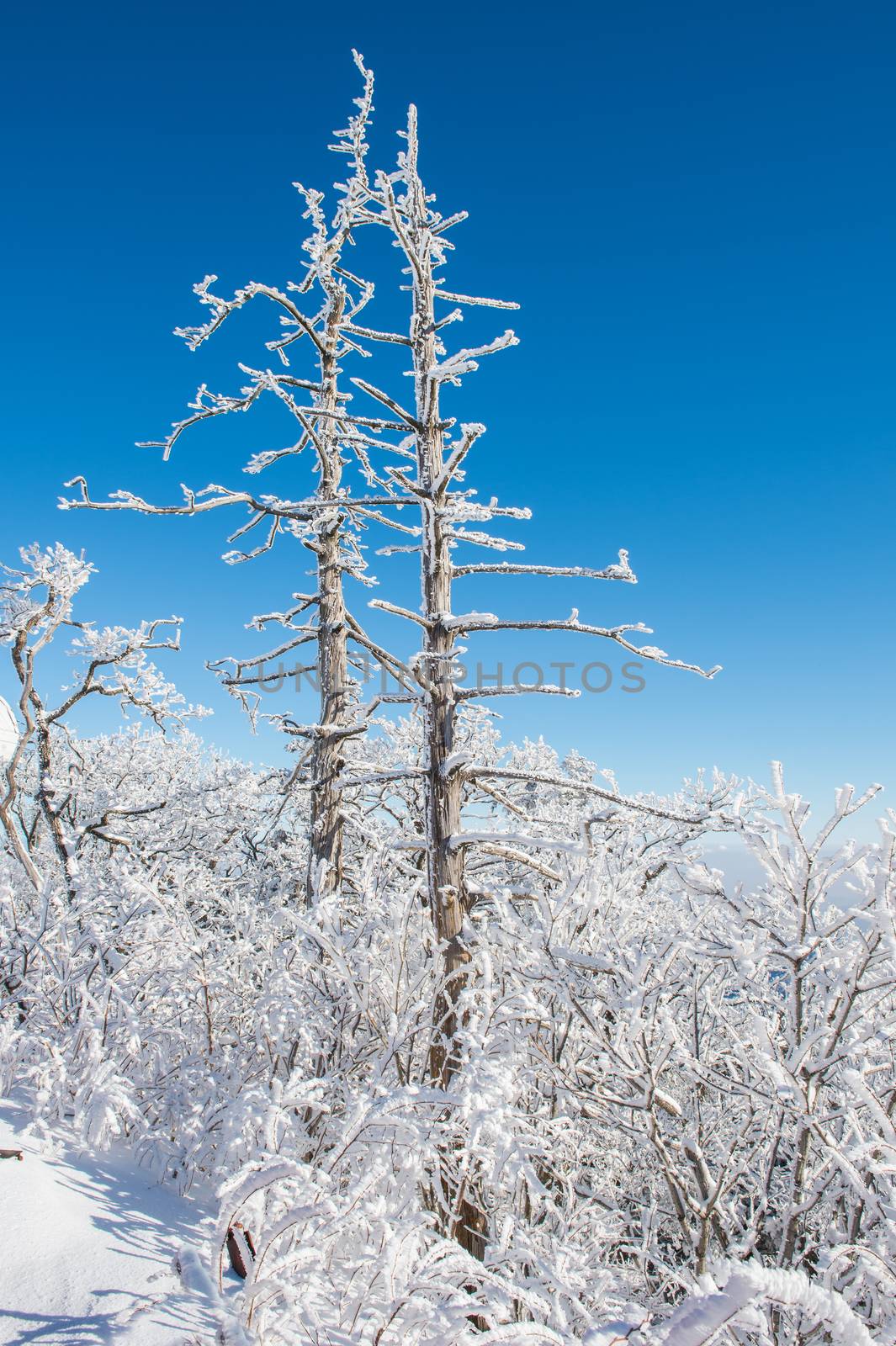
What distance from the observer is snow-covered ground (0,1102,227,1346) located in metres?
2.06

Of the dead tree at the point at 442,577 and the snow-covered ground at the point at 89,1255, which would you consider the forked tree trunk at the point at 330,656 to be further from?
the snow-covered ground at the point at 89,1255

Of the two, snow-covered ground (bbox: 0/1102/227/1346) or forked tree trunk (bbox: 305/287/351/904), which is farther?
forked tree trunk (bbox: 305/287/351/904)

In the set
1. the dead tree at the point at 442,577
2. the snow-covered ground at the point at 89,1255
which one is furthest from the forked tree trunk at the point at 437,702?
the snow-covered ground at the point at 89,1255

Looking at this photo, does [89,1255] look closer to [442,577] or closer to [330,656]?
[442,577]

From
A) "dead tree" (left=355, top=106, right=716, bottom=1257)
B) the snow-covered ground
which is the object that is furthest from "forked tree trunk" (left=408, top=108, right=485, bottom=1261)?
the snow-covered ground

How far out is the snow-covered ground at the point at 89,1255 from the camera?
2.06 meters

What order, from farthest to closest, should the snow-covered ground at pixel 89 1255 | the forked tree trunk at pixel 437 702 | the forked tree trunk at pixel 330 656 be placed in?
the forked tree trunk at pixel 330 656
the forked tree trunk at pixel 437 702
the snow-covered ground at pixel 89 1255

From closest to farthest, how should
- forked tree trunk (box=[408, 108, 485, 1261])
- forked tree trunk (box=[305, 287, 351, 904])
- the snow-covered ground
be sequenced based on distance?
the snow-covered ground < forked tree trunk (box=[408, 108, 485, 1261]) < forked tree trunk (box=[305, 287, 351, 904])

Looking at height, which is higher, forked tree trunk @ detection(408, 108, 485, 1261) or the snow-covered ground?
forked tree trunk @ detection(408, 108, 485, 1261)

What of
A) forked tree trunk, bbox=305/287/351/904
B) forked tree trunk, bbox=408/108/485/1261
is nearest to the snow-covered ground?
forked tree trunk, bbox=408/108/485/1261

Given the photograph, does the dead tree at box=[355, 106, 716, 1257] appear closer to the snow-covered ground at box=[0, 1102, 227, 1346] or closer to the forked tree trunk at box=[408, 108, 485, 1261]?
the forked tree trunk at box=[408, 108, 485, 1261]

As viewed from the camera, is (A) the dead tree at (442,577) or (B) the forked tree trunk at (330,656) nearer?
(A) the dead tree at (442,577)

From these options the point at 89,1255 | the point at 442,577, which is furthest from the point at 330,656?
the point at 89,1255

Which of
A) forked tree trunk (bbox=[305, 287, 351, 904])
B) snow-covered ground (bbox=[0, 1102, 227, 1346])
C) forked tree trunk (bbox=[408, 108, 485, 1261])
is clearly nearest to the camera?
snow-covered ground (bbox=[0, 1102, 227, 1346])
